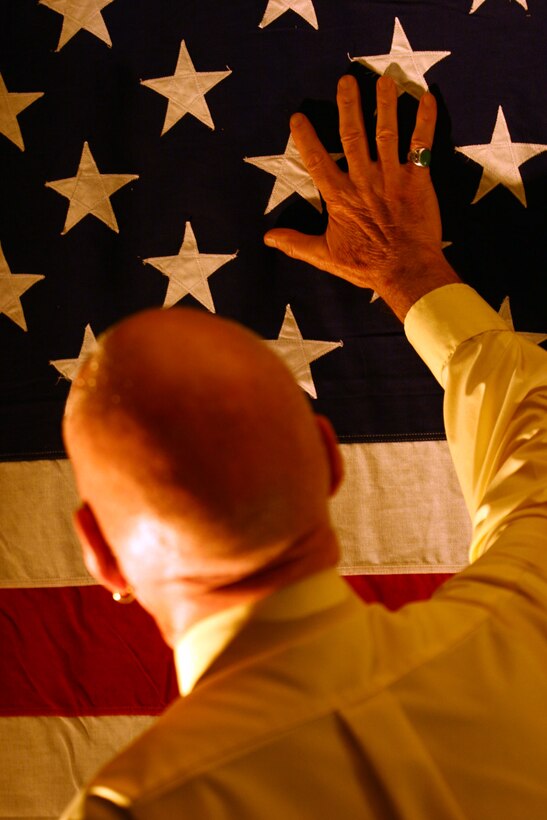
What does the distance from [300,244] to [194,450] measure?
25.0 inches

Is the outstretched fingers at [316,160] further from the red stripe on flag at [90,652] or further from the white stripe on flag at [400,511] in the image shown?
the red stripe on flag at [90,652]

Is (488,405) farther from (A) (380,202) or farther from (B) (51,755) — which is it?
(B) (51,755)

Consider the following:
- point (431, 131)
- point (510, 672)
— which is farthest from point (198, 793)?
point (431, 131)

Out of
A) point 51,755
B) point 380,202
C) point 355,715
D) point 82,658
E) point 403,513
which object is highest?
point 380,202

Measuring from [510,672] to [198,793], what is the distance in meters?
0.27

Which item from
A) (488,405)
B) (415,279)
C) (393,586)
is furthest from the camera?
(393,586)

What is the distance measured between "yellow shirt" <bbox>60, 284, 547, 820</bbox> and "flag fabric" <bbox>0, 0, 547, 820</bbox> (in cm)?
47

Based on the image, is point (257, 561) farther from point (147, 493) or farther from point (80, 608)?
point (80, 608)

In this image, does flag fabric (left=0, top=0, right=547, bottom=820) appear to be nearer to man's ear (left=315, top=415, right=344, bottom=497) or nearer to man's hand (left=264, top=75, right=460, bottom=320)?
man's hand (left=264, top=75, right=460, bottom=320)

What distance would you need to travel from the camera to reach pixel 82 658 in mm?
1127

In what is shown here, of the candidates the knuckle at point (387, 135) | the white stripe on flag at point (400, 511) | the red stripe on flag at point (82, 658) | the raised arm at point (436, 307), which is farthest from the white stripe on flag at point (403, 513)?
the knuckle at point (387, 135)

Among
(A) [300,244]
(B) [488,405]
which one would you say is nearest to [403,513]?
(B) [488,405]

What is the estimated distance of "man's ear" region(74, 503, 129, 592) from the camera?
1.89 feet

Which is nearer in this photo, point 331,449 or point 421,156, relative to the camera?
point 331,449
